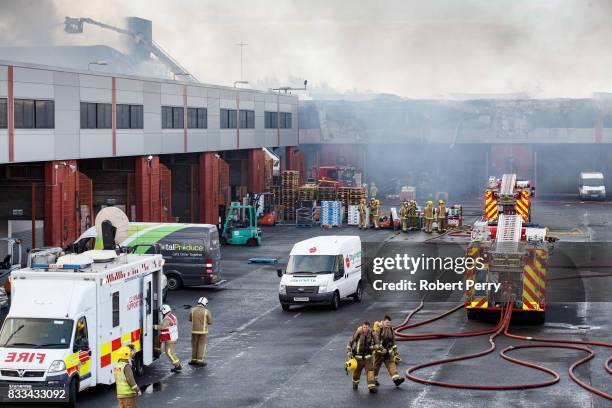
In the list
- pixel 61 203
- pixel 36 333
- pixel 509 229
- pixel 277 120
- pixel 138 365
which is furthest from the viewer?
pixel 277 120

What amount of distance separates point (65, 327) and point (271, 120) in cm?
5109

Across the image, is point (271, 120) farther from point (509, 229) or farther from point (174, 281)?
point (509, 229)

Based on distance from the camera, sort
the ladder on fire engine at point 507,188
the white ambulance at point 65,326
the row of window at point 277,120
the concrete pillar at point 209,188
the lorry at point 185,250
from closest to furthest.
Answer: the white ambulance at point 65,326, the lorry at point 185,250, the ladder on fire engine at point 507,188, the concrete pillar at point 209,188, the row of window at point 277,120

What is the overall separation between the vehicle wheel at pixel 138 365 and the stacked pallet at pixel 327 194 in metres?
39.0

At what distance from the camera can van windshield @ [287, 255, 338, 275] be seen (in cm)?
3181

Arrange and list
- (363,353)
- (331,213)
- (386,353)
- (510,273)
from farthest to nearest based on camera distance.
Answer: (331,213), (510,273), (386,353), (363,353)

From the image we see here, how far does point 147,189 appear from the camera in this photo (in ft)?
159

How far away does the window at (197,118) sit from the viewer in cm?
5419

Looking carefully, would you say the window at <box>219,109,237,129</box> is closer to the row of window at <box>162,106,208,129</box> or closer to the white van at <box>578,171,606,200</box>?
the row of window at <box>162,106,208,129</box>

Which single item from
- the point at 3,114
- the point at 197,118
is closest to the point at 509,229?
the point at 3,114

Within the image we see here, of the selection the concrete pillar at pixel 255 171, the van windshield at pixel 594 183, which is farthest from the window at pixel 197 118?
the van windshield at pixel 594 183

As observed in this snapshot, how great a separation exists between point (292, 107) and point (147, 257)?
5292 cm

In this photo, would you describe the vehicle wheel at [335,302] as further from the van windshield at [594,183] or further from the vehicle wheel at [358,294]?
the van windshield at [594,183]

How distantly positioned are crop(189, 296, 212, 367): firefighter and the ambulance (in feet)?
6.87
